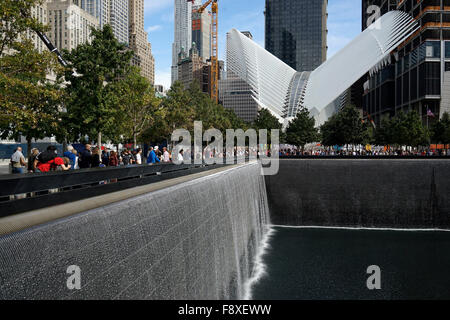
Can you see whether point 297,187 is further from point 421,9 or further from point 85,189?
point 421,9

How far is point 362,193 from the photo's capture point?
1981 cm

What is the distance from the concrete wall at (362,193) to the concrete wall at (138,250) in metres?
10.4

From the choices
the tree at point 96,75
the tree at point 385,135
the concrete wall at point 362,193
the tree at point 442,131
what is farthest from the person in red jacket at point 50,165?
the tree at point 442,131

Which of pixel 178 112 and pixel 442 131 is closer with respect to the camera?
pixel 178 112

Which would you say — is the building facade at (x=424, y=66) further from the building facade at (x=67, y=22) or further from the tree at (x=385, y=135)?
the building facade at (x=67, y=22)

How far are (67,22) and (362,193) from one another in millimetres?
152220

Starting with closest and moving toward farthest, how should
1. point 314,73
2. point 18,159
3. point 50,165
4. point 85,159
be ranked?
1. point 50,165
2. point 85,159
3. point 18,159
4. point 314,73

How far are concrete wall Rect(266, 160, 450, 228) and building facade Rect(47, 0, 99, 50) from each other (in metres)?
146

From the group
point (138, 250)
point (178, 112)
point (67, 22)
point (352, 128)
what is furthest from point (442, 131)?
point (67, 22)

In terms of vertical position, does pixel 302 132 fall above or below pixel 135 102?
below

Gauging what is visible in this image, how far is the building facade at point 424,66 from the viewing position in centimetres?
7550

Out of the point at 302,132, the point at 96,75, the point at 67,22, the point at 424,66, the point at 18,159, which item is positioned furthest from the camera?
the point at 67,22

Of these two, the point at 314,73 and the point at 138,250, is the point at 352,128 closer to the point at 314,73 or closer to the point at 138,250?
the point at 314,73
